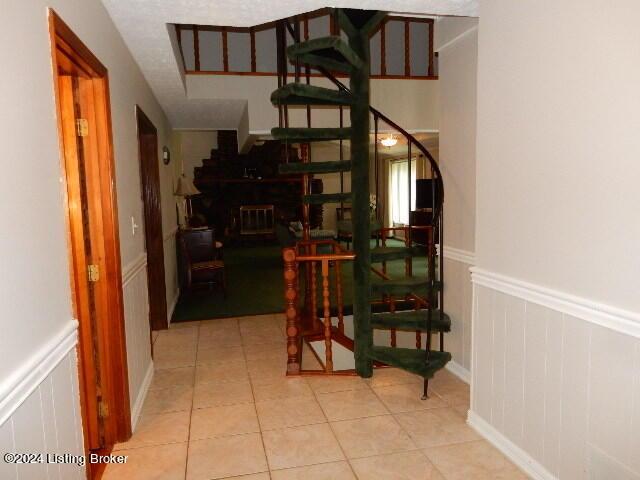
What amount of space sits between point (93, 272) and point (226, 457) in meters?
1.21

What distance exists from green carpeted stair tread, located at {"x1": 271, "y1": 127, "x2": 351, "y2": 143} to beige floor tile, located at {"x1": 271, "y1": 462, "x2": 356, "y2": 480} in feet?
7.09

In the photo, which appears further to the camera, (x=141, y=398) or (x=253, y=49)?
(x=253, y=49)

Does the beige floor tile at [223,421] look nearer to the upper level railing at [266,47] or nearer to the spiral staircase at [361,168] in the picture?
the spiral staircase at [361,168]

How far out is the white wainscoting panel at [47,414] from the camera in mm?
1256

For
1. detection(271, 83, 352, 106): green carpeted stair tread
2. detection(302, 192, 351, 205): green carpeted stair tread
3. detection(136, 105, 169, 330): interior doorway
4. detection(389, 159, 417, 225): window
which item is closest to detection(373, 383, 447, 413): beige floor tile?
detection(302, 192, 351, 205): green carpeted stair tread

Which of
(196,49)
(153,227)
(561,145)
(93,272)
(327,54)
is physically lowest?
(93,272)

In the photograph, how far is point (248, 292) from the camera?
20.6ft

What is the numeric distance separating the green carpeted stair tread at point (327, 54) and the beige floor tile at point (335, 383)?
2.23 meters

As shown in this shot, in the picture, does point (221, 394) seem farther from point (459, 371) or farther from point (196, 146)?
point (196, 146)

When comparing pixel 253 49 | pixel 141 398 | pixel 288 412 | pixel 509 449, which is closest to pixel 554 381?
pixel 509 449

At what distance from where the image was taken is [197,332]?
15.0 ft

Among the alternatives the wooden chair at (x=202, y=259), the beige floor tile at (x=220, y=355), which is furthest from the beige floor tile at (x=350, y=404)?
the wooden chair at (x=202, y=259)

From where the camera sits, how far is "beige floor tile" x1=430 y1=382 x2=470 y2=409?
2.97m

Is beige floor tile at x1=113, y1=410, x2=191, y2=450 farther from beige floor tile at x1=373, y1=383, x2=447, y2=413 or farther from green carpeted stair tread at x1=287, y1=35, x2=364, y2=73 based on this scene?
green carpeted stair tread at x1=287, y1=35, x2=364, y2=73
